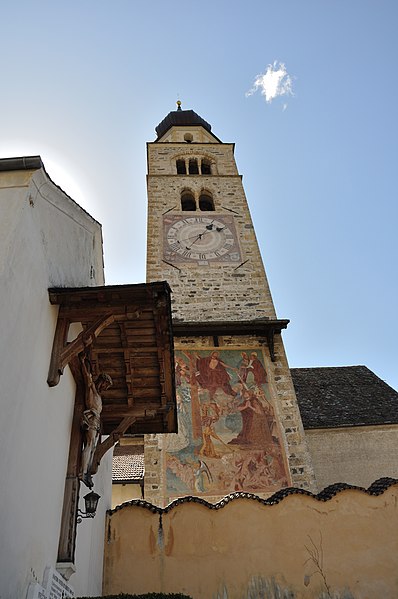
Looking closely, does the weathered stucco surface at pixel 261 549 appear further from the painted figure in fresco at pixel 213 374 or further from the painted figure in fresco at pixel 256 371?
the painted figure in fresco at pixel 256 371

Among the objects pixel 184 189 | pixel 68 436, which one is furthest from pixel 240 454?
pixel 184 189

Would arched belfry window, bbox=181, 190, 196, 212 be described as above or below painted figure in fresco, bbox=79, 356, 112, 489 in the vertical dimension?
above

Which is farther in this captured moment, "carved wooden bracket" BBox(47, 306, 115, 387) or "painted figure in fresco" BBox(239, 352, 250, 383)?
"painted figure in fresco" BBox(239, 352, 250, 383)

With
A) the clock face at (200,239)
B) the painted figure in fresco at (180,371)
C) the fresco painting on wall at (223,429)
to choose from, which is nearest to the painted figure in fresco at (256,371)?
the fresco painting on wall at (223,429)

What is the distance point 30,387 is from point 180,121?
21.4 meters

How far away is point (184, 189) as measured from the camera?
17.6 metres

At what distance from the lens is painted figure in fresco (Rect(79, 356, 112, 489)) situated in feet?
16.4

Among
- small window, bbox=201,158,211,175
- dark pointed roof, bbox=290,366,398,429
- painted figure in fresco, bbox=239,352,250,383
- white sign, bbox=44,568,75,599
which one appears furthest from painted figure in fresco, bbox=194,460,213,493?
small window, bbox=201,158,211,175

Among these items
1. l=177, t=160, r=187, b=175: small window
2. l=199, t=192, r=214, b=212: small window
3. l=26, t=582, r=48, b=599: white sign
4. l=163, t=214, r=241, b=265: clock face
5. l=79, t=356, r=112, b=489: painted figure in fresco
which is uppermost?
l=177, t=160, r=187, b=175: small window

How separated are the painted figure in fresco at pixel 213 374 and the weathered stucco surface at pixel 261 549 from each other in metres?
4.77

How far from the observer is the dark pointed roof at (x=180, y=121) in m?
23.1

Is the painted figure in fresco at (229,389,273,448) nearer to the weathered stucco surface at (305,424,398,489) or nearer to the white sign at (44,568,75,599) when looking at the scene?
the weathered stucco surface at (305,424,398,489)

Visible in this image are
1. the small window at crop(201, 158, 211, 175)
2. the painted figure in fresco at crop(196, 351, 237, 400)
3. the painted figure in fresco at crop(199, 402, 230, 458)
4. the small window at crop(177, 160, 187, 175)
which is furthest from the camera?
the small window at crop(201, 158, 211, 175)

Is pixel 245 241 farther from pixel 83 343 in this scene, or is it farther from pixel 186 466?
pixel 83 343
